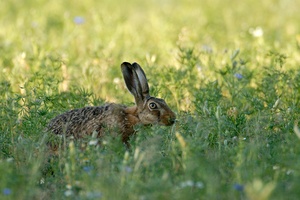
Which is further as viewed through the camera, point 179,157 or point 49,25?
point 49,25

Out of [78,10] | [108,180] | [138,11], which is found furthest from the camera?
[138,11]

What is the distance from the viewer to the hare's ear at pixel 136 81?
6.76 meters

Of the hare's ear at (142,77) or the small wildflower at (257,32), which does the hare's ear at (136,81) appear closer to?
the hare's ear at (142,77)

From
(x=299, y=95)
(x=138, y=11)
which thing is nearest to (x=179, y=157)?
(x=299, y=95)

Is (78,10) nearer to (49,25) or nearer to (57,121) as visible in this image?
(49,25)

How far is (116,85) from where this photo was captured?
8195 millimetres

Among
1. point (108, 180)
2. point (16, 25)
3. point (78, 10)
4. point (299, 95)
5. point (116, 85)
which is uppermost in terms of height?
point (78, 10)

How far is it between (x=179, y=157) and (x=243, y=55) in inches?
151

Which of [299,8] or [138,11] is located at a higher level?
[138,11]

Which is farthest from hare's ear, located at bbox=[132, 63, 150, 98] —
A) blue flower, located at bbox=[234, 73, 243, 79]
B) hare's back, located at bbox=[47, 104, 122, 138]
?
blue flower, located at bbox=[234, 73, 243, 79]

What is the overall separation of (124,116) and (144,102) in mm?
225

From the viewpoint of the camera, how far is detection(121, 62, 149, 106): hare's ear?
6.76 meters

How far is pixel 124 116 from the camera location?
6652 millimetres

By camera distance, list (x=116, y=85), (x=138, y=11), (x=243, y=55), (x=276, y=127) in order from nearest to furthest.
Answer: (x=276, y=127) < (x=116, y=85) < (x=243, y=55) < (x=138, y=11)
